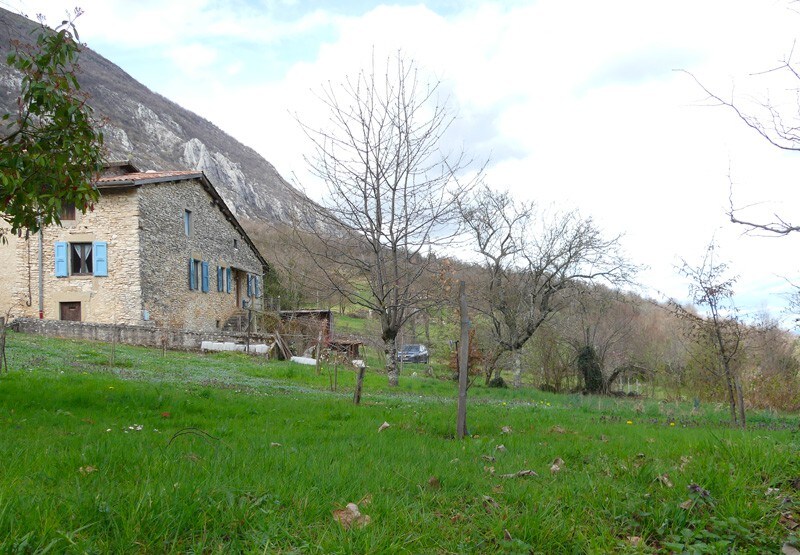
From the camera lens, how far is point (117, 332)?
855 inches

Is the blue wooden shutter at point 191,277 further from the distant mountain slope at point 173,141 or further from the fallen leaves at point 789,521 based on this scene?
the distant mountain slope at point 173,141

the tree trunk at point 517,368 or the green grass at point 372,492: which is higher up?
the green grass at point 372,492

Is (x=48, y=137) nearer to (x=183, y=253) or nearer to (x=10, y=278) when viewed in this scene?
(x=10, y=278)

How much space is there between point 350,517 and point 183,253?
87.2 ft

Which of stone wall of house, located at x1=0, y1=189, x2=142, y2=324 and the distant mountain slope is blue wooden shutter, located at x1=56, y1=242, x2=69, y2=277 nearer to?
stone wall of house, located at x1=0, y1=189, x2=142, y2=324

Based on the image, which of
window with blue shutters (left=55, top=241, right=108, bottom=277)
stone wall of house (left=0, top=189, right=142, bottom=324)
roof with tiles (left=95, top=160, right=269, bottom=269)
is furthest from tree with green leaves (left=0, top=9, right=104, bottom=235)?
window with blue shutters (left=55, top=241, right=108, bottom=277)

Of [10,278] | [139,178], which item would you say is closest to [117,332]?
[10,278]

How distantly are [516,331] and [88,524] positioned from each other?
903 inches

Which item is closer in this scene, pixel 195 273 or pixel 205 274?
pixel 195 273

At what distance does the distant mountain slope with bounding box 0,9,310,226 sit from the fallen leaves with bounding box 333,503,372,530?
89.3m

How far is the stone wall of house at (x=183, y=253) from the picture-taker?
79.8 ft

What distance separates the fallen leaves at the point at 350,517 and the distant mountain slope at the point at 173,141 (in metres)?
89.3

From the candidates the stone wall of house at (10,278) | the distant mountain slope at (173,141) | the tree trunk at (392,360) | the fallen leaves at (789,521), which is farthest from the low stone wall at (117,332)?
the distant mountain slope at (173,141)

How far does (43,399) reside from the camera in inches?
294
